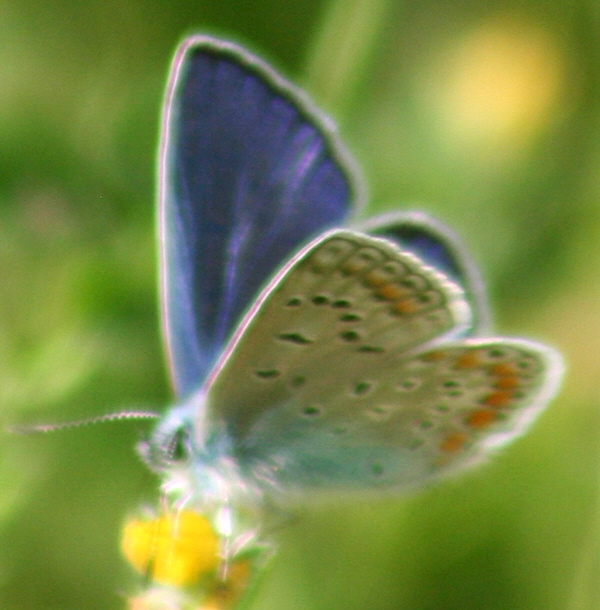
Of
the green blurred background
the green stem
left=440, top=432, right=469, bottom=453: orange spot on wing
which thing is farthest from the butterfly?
the green stem

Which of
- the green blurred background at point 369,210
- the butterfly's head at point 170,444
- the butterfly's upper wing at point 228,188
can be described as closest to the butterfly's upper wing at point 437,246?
the butterfly's upper wing at point 228,188

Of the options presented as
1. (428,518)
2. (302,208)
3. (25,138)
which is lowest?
(428,518)

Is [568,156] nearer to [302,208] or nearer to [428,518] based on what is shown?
[302,208]

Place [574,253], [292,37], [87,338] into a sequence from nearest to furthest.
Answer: [87,338]
[574,253]
[292,37]

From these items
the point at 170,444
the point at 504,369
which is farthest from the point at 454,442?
the point at 170,444

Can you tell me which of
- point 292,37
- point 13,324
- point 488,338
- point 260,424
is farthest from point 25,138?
point 488,338

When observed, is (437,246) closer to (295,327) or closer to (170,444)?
(295,327)
